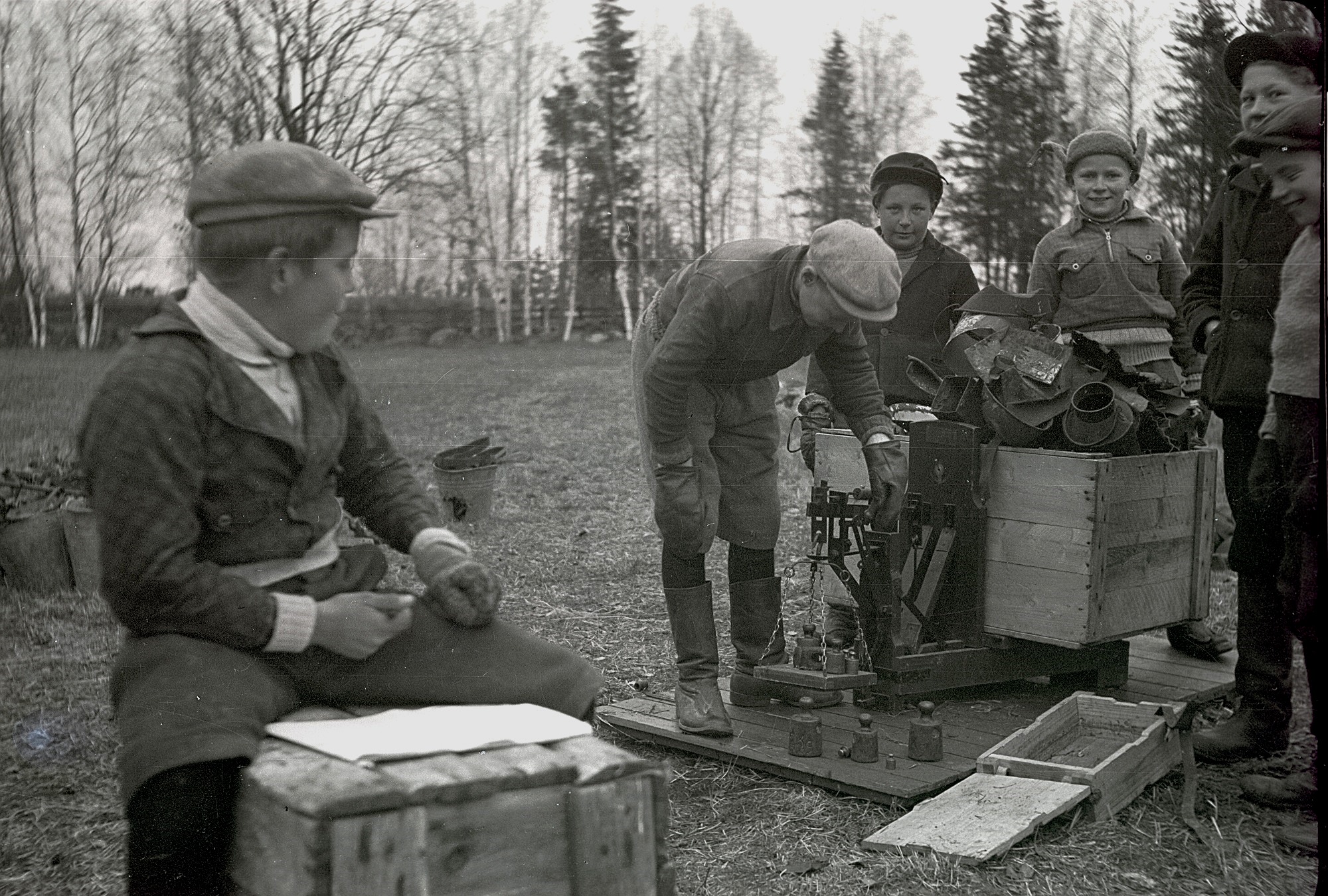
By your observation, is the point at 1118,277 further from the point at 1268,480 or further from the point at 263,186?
the point at 263,186

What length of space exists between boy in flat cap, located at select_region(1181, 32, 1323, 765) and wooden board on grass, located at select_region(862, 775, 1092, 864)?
0.69 metres

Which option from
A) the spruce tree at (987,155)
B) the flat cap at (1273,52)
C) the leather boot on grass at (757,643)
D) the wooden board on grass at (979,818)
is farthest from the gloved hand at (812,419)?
the flat cap at (1273,52)

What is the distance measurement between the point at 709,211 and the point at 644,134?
0.30 meters

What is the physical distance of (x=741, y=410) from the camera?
3516mm

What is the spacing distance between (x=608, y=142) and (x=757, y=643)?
1599 mm

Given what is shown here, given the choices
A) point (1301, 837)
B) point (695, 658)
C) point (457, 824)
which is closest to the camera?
point (457, 824)

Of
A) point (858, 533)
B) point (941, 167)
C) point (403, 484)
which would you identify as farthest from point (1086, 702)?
point (403, 484)

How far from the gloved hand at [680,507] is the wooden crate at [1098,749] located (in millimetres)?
988

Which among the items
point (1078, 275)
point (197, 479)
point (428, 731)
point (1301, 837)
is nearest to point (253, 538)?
point (197, 479)

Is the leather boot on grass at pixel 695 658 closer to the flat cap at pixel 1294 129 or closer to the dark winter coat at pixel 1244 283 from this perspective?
the dark winter coat at pixel 1244 283

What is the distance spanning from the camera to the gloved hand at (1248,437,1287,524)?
2.70 m

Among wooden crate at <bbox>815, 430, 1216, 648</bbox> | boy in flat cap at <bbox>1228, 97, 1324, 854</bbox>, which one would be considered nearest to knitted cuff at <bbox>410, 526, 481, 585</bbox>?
boy in flat cap at <bbox>1228, 97, 1324, 854</bbox>

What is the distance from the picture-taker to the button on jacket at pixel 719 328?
10.5 ft

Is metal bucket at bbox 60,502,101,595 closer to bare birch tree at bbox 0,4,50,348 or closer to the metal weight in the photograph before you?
bare birch tree at bbox 0,4,50,348
